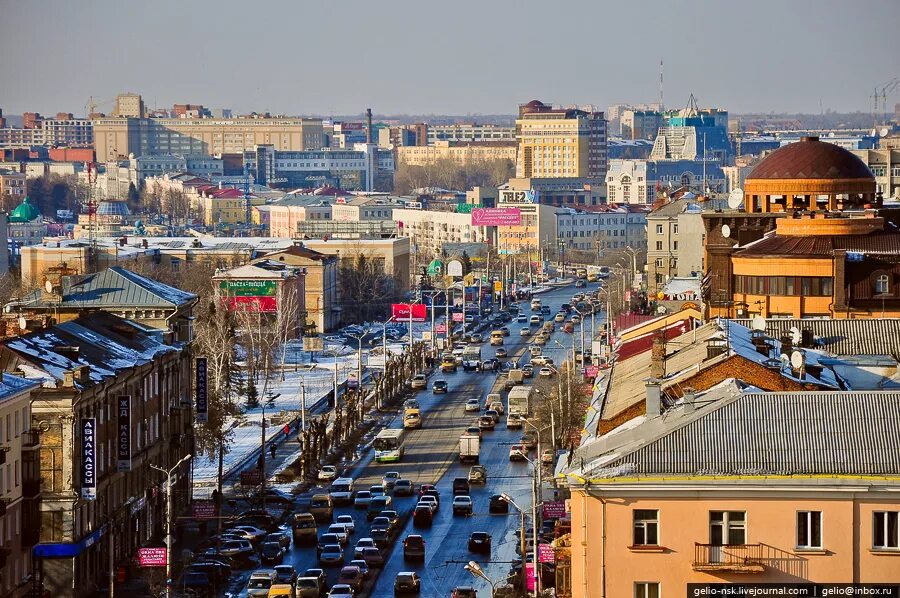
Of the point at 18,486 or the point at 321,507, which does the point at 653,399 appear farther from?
the point at 321,507

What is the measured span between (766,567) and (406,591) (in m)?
17.7

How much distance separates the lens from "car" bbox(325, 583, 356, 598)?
144 ft

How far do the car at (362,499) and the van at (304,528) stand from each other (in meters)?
4.52

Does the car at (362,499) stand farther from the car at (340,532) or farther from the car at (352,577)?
the car at (352,577)

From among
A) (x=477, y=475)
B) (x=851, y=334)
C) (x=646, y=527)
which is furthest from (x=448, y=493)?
Result: (x=646, y=527)

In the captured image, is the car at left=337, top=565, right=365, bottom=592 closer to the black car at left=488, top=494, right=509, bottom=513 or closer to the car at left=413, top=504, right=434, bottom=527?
the car at left=413, top=504, right=434, bottom=527

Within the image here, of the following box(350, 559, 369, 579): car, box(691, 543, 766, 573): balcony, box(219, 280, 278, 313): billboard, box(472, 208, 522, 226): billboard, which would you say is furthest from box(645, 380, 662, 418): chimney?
box(472, 208, 522, 226): billboard

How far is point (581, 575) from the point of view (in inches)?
1174

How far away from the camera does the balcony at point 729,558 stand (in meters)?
28.8

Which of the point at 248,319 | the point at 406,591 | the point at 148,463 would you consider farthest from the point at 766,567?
the point at 248,319

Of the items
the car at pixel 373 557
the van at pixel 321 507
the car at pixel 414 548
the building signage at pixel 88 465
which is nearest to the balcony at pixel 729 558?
the car at pixel 373 557

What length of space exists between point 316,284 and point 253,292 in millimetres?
8844

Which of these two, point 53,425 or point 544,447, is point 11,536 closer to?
point 53,425

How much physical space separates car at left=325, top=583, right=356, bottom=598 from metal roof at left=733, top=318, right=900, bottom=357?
1053 cm
